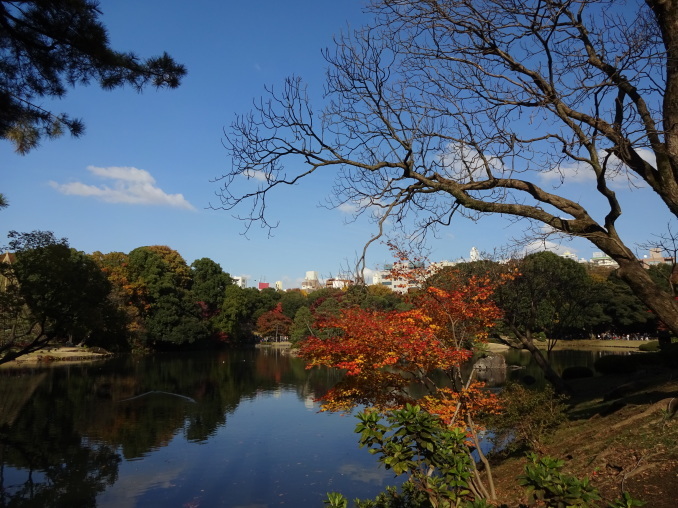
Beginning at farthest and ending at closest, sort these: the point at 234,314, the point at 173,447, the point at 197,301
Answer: the point at 234,314
the point at 197,301
the point at 173,447

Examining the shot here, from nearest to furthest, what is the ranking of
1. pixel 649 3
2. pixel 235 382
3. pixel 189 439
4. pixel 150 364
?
pixel 649 3
pixel 189 439
pixel 235 382
pixel 150 364

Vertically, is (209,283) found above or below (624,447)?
above

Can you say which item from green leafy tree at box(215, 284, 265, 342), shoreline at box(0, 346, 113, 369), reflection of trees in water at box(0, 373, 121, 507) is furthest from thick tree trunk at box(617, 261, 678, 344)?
green leafy tree at box(215, 284, 265, 342)

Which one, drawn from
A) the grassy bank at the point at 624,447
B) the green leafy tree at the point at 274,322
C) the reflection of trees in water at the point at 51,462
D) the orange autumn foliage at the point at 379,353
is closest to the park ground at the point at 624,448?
the grassy bank at the point at 624,447

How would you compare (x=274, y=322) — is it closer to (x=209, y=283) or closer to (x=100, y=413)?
(x=209, y=283)

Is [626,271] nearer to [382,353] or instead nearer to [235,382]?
[382,353]

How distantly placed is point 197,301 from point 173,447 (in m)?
36.3

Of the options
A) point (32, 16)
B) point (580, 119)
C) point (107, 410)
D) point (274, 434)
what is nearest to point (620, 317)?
point (274, 434)

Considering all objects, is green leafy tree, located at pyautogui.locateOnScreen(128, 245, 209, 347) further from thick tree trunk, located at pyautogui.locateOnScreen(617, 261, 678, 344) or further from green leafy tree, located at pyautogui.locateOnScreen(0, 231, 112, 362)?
thick tree trunk, located at pyautogui.locateOnScreen(617, 261, 678, 344)

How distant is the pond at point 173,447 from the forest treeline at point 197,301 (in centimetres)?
250

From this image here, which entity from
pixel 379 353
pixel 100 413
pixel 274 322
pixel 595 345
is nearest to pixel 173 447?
pixel 100 413

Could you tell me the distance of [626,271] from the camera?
4.75m

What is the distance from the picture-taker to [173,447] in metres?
13.2

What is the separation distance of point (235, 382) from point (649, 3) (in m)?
23.7
